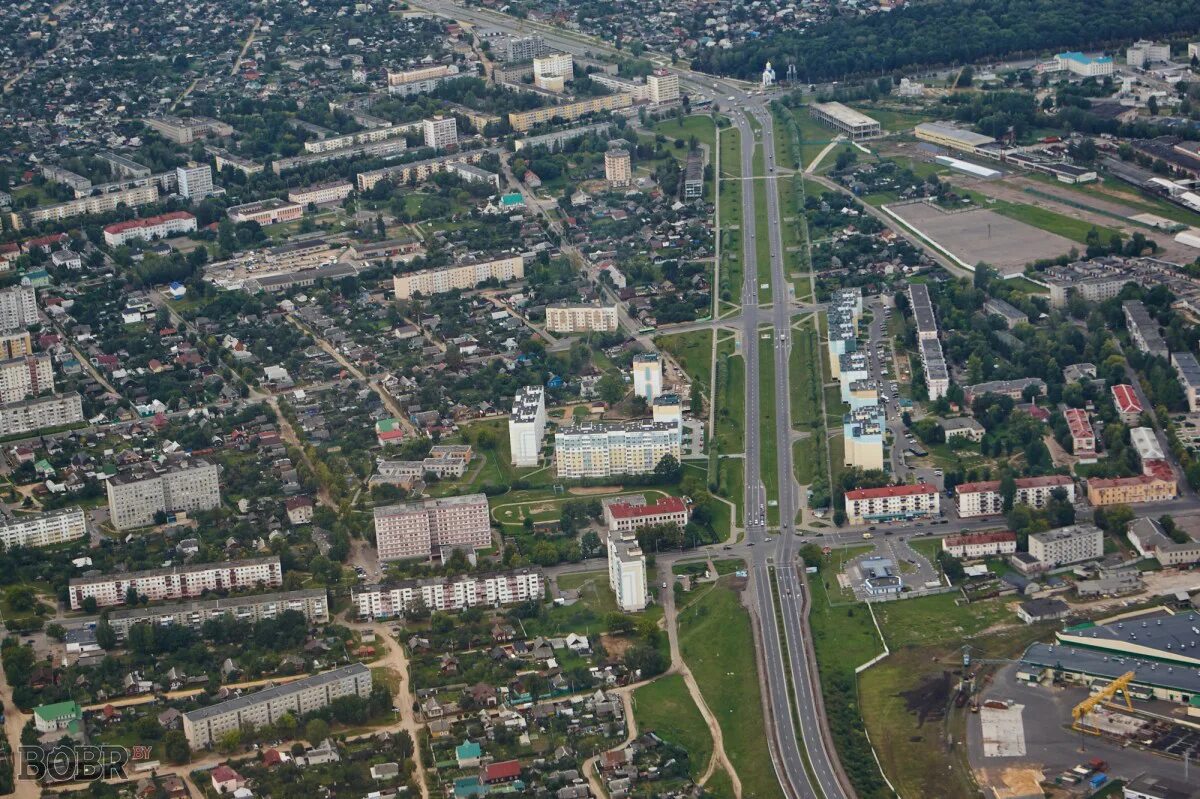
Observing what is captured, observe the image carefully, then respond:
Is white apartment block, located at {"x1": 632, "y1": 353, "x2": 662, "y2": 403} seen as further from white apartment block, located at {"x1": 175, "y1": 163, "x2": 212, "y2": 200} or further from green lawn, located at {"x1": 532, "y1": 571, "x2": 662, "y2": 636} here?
white apartment block, located at {"x1": 175, "y1": 163, "x2": 212, "y2": 200}

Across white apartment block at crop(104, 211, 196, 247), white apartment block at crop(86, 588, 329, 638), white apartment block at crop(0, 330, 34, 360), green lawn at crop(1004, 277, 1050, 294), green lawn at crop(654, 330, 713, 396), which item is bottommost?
white apartment block at crop(86, 588, 329, 638)

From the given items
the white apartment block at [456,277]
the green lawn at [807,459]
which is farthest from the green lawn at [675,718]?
the white apartment block at [456,277]

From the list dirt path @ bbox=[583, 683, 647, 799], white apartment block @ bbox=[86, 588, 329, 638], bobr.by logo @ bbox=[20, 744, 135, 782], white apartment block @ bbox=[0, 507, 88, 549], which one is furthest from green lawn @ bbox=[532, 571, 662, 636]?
white apartment block @ bbox=[0, 507, 88, 549]

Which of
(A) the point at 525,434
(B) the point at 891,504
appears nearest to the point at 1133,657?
(B) the point at 891,504

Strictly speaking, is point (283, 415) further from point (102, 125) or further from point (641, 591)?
point (102, 125)

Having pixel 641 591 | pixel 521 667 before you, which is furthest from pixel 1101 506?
pixel 521 667

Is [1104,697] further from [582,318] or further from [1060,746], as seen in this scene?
[582,318]
